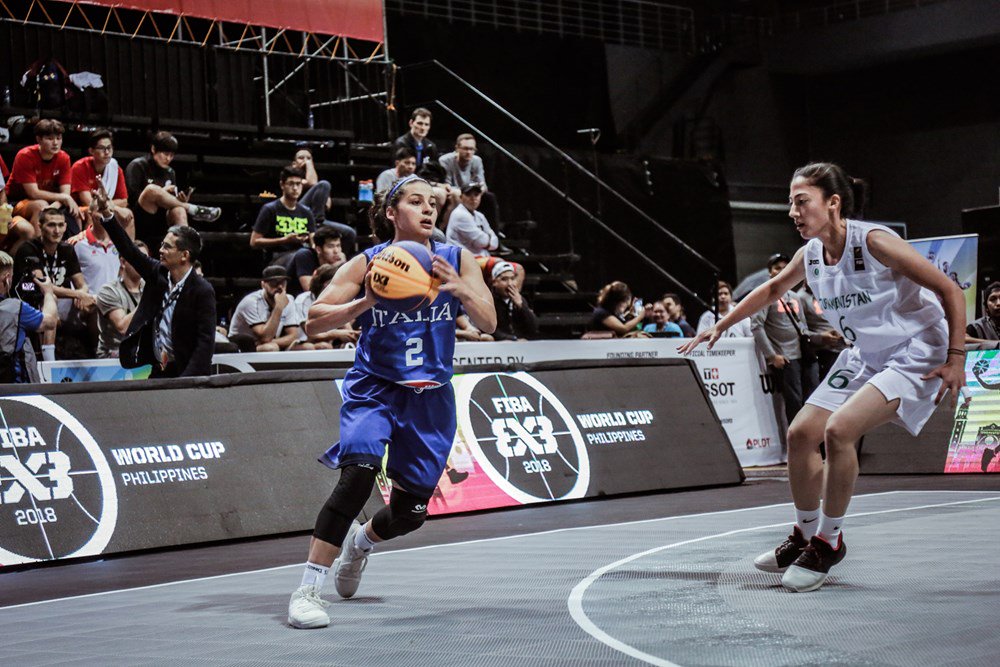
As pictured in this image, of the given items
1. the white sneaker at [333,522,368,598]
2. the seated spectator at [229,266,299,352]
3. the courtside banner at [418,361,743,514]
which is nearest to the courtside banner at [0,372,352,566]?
the courtside banner at [418,361,743,514]

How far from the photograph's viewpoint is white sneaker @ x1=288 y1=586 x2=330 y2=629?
15.9ft

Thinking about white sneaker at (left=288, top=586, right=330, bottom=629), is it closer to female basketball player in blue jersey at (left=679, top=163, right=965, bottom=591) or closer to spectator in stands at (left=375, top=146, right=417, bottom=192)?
female basketball player in blue jersey at (left=679, top=163, right=965, bottom=591)

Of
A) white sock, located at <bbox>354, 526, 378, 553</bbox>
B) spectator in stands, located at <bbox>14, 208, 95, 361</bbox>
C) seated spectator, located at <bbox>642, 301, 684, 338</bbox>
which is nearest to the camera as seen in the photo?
white sock, located at <bbox>354, 526, 378, 553</bbox>

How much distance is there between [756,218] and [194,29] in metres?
13.8

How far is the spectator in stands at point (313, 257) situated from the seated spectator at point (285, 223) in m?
0.21

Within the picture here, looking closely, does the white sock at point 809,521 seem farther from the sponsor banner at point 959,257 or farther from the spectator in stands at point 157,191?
the sponsor banner at point 959,257

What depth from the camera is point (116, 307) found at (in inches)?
382

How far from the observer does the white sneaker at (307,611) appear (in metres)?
4.86

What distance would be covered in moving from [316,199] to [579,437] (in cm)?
421

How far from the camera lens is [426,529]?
337 inches

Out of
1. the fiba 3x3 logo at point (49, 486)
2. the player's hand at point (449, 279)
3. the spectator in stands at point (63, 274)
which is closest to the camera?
the player's hand at point (449, 279)

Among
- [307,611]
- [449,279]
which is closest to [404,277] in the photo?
[449,279]

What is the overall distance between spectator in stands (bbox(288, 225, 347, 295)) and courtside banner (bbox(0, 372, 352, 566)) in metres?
2.22

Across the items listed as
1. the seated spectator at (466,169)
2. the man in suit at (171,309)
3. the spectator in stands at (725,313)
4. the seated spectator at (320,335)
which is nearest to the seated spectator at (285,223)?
the seated spectator at (320,335)
